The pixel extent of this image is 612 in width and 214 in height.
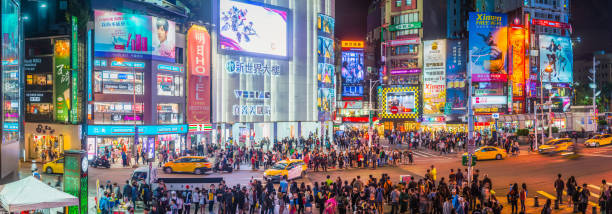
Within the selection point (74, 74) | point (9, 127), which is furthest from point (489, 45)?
point (9, 127)

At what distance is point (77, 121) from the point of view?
138ft

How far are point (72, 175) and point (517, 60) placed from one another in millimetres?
80010

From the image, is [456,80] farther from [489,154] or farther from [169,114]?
[169,114]

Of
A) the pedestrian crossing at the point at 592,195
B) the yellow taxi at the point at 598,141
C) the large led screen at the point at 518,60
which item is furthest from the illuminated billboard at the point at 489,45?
the pedestrian crossing at the point at 592,195

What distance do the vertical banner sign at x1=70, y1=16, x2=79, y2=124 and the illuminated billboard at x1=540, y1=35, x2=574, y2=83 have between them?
77.9 m

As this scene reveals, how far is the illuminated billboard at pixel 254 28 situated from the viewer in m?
53.7

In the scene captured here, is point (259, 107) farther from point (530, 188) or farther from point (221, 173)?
point (530, 188)

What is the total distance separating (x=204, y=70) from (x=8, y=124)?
124 ft

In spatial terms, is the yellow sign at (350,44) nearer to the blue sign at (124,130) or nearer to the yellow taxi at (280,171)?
the blue sign at (124,130)

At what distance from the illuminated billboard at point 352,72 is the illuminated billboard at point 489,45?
20989 mm

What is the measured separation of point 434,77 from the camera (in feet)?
270

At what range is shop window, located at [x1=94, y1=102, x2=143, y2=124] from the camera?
1662 inches

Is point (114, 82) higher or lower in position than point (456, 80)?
lower

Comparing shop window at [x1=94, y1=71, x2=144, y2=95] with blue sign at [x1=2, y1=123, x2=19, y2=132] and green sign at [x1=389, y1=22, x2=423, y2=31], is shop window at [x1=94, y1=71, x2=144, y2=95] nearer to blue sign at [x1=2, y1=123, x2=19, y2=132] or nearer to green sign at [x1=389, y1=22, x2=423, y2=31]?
blue sign at [x1=2, y1=123, x2=19, y2=132]
